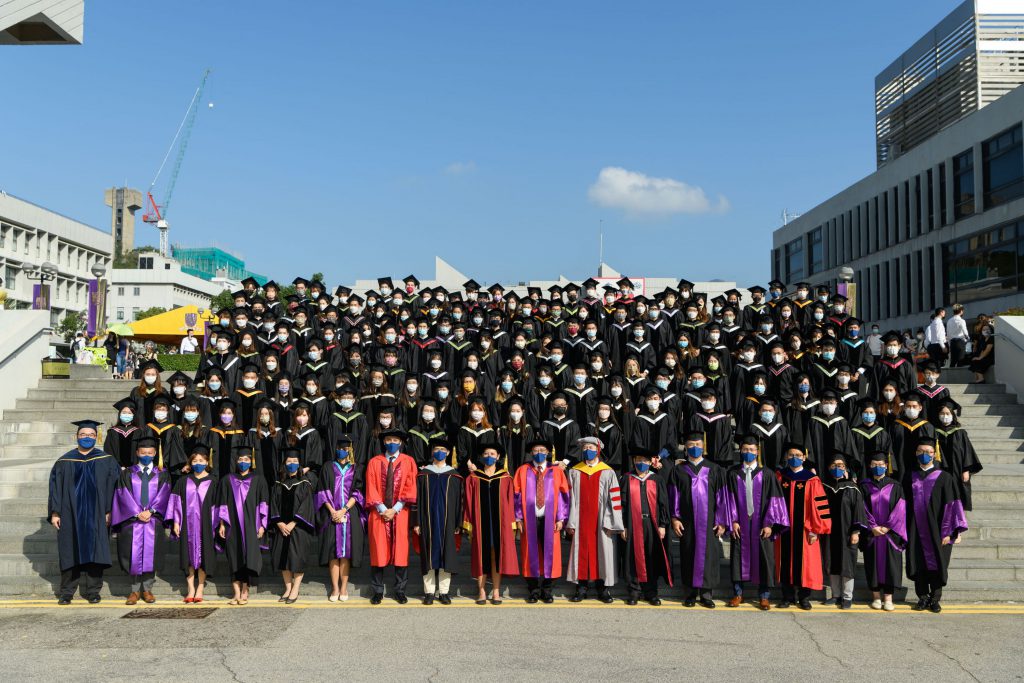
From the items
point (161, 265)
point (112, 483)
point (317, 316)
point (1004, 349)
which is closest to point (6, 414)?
point (317, 316)

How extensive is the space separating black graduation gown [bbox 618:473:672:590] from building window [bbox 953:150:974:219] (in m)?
25.5

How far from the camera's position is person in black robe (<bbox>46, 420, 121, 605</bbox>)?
7762 mm

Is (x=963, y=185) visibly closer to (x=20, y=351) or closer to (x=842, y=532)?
(x=842, y=532)

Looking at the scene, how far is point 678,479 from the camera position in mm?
8047

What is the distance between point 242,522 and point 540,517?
2.74 m

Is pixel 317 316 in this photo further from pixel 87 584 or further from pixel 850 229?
pixel 850 229

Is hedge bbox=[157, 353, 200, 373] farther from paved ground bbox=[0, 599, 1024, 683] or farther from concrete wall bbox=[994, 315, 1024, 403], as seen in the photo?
concrete wall bbox=[994, 315, 1024, 403]

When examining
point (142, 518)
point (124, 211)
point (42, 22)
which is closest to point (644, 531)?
point (142, 518)

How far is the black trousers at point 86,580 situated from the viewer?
25.5ft

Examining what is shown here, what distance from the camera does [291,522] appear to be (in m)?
7.92

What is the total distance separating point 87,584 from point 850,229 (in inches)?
1499

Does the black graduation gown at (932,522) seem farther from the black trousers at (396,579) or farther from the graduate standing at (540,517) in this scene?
the black trousers at (396,579)

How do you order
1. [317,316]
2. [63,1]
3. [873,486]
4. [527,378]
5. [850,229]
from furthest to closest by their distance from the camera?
[850,229] → [63,1] → [317,316] → [527,378] → [873,486]

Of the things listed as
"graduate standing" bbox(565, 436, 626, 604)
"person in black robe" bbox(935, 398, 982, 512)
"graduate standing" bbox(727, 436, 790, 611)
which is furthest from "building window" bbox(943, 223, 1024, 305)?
"graduate standing" bbox(565, 436, 626, 604)
